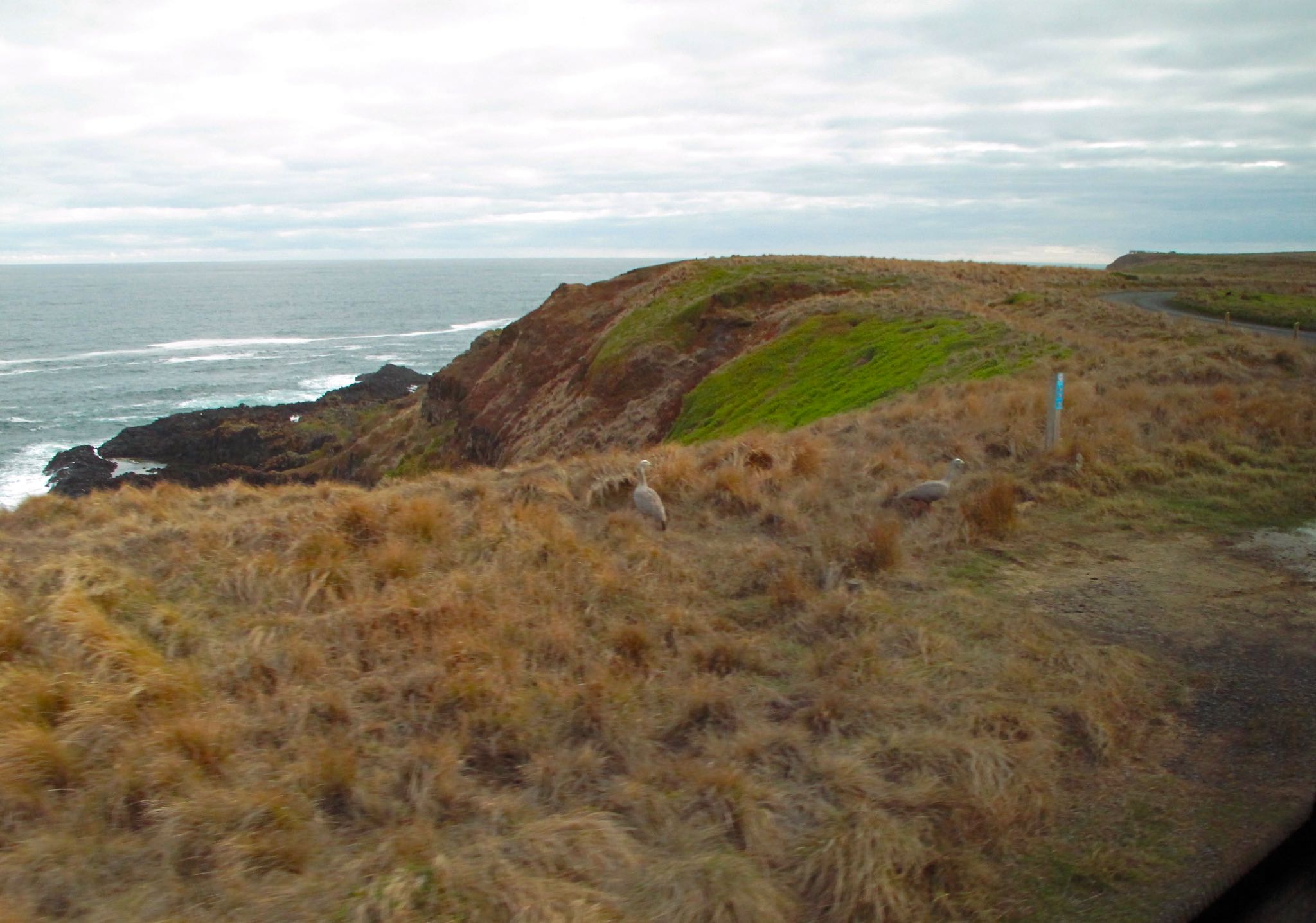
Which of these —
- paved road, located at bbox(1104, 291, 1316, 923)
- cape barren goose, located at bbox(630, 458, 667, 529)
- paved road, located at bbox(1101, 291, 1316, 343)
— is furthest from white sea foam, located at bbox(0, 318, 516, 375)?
paved road, located at bbox(1104, 291, 1316, 923)

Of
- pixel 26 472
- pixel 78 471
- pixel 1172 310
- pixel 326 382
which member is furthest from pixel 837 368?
pixel 326 382

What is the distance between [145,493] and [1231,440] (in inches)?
470

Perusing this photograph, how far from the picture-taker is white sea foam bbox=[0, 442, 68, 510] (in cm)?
3622

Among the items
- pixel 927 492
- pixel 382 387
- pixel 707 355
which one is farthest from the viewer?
pixel 382 387

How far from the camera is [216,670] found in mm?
5305

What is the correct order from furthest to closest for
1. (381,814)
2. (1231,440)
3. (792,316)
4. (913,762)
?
(792,316) < (1231,440) < (913,762) < (381,814)

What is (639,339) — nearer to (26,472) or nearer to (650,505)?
(650,505)

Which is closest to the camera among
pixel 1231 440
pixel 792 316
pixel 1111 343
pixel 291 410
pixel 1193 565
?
pixel 1193 565

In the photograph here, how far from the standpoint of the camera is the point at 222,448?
145 ft

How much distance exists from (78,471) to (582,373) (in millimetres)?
20749

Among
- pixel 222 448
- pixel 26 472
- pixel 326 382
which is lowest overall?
pixel 26 472

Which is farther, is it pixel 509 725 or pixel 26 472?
pixel 26 472

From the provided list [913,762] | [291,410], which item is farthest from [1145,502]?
[291,410]

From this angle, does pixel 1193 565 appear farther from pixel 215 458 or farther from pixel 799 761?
pixel 215 458
